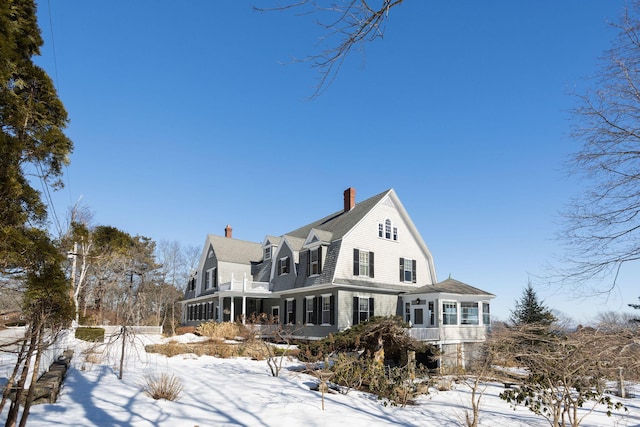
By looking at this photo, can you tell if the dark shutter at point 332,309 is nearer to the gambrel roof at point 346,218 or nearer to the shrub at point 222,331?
the gambrel roof at point 346,218

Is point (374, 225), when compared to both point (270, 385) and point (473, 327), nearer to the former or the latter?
point (473, 327)

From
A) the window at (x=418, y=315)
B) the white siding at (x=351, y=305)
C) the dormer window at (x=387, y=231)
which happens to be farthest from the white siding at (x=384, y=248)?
the window at (x=418, y=315)

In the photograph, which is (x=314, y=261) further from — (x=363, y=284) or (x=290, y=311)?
(x=290, y=311)

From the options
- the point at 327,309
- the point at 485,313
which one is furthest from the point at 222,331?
the point at 485,313

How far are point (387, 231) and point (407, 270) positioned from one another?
2606 mm

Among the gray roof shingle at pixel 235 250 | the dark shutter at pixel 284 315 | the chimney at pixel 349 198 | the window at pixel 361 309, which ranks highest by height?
the chimney at pixel 349 198

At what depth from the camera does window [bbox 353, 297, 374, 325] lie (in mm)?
22031

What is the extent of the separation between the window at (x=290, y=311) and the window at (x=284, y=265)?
1.81 metres

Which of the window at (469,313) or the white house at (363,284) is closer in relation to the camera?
the white house at (363,284)

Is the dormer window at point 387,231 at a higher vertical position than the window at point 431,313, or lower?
higher

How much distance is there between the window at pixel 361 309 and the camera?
72.3ft

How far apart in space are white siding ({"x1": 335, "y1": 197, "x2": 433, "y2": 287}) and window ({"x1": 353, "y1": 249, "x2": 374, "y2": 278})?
0.21 metres

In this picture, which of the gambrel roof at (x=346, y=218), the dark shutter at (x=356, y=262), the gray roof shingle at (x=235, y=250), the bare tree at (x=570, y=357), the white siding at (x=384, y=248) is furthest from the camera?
the gray roof shingle at (x=235, y=250)

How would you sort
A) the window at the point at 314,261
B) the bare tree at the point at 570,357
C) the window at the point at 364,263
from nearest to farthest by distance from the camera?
the bare tree at the point at 570,357
the window at the point at 364,263
the window at the point at 314,261
